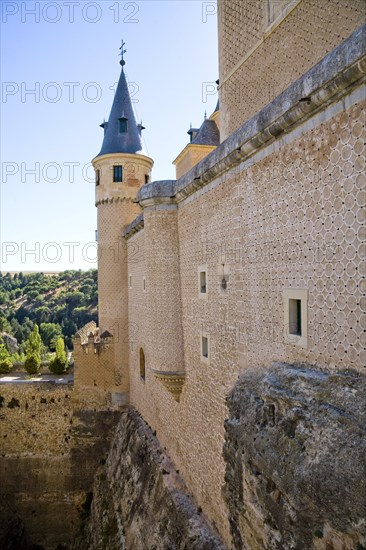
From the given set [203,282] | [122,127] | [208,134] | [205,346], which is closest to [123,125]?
[122,127]

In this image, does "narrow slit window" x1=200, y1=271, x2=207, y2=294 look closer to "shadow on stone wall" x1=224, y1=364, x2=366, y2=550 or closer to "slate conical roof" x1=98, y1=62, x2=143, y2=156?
"shadow on stone wall" x1=224, y1=364, x2=366, y2=550

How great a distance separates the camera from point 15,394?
52.0 feet

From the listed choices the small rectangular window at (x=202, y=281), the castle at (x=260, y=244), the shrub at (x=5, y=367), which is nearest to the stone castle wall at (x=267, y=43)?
the castle at (x=260, y=244)

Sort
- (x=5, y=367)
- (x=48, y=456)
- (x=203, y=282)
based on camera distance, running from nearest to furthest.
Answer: (x=203, y=282) → (x=48, y=456) → (x=5, y=367)

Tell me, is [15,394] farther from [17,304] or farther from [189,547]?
[17,304]

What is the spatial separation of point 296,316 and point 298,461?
1694 millimetres

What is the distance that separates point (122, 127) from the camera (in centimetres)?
1567

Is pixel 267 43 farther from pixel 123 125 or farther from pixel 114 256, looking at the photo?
pixel 114 256

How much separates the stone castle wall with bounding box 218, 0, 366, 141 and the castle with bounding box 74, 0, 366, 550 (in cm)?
3

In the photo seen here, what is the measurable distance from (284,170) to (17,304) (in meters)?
85.8

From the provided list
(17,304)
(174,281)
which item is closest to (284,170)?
(174,281)

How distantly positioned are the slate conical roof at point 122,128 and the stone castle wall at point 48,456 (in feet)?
28.9

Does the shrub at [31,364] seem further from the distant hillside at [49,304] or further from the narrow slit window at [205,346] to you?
the distant hillside at [49,304]

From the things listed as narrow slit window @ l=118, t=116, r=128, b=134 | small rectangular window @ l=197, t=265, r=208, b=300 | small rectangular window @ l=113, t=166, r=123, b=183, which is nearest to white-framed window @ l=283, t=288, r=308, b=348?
small rectangular window @ l=197, t=265, r=208, b=300
